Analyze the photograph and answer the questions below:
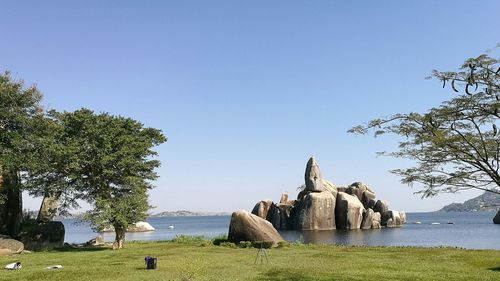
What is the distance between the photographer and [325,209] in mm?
92312

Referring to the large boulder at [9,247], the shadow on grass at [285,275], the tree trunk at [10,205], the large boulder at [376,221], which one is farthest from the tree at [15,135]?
the large boulder at [376,221]

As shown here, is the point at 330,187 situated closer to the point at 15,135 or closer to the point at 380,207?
the point at 380,207

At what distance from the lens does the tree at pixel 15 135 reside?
34.5 m

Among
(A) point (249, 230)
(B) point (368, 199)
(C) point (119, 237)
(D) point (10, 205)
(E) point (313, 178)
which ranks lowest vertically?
(C) point (119, 237)

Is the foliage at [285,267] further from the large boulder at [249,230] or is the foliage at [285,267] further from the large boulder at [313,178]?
the large boulder at [313,178]

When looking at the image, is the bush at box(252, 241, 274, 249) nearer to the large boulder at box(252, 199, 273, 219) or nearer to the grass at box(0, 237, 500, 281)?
the grass at box(0, 237, 500, 281)

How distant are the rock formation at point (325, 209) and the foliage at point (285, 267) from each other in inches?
2444

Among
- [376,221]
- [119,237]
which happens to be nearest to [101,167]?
[119,237]

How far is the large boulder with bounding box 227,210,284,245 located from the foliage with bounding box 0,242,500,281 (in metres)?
6.82

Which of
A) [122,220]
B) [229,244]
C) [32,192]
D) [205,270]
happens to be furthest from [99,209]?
[205,270]

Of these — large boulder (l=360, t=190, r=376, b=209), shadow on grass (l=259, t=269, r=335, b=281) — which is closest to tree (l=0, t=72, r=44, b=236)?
shadow on grass (l=259, t=269, r=335, b=281)

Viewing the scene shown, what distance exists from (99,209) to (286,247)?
54.0 feet

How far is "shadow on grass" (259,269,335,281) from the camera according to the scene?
18609mm

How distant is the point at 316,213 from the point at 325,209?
8.17 ft
